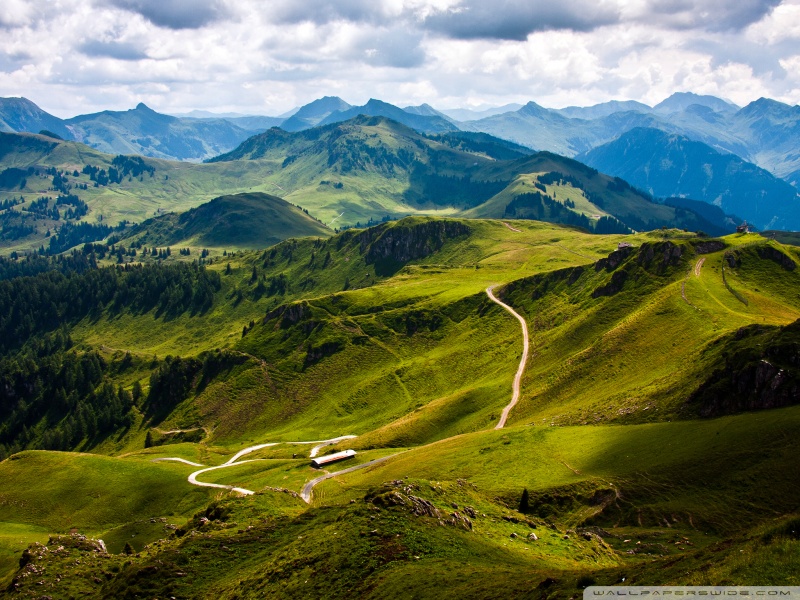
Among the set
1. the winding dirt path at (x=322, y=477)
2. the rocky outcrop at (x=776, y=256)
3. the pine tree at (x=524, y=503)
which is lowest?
the winding dirt path at (x=322, y=477)

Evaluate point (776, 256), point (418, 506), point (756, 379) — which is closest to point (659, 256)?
point (776, 256)

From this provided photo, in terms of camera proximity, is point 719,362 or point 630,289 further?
point 630,289

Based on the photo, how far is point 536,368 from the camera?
163375 millimetres

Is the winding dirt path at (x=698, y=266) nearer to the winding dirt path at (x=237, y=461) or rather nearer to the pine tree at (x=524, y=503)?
the winding dirt path at (x=237, y=461)

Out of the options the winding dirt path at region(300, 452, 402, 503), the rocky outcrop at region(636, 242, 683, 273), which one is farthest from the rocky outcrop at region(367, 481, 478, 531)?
the rocky outcrop at region(636, 242, 683, 273)

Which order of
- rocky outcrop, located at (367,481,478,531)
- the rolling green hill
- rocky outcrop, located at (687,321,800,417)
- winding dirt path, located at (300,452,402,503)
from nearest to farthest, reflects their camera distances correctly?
the rolling green hill, rocky outcrop, located at (367,481,478,531), rocky outcrop, located at (687,321,800,417), winding dirt path, located at (300,452,402,503)

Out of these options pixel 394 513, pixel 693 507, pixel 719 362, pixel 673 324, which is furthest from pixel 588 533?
pixel 673 324

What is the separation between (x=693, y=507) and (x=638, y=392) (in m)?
44.0

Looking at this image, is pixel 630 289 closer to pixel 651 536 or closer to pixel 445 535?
pixel 651 536

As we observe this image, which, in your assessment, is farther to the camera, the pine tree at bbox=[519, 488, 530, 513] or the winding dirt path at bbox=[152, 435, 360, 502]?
the winding dirt path at bbox=[152, 435, 360, 502]

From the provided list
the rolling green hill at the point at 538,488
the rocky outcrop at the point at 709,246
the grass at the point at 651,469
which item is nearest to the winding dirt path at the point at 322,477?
the rolling green hill at the point at 538,488

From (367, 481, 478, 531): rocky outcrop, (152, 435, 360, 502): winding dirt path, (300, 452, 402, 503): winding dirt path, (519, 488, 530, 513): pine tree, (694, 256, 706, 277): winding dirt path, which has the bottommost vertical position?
(152, 435, 360, 502): winding dirt path

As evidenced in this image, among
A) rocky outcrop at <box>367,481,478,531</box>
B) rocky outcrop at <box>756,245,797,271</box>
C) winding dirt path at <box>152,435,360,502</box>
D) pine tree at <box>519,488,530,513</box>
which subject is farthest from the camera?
rocky outcrop at <box>756,245,797,271</box>

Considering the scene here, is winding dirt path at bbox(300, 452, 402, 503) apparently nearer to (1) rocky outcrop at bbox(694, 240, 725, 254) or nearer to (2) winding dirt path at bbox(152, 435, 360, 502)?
(2) winding dirt path at bbox(152, 435, 360, 502)
